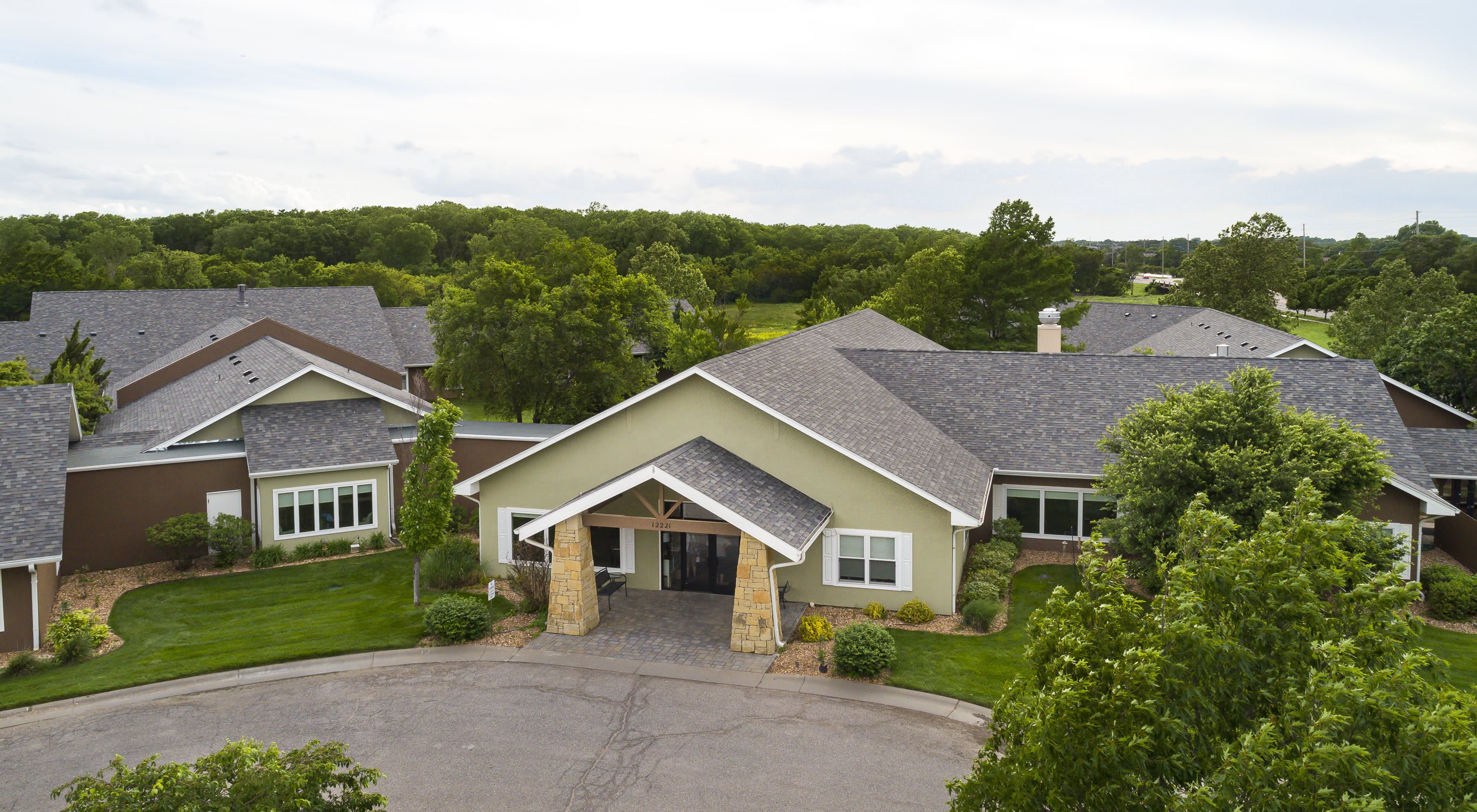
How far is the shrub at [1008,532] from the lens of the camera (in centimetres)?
2666

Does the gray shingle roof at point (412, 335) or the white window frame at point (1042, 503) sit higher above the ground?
the gray shingle roof at point (412, 335)

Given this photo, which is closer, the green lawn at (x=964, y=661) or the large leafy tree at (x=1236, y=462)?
the green lawn at (x=964, y=661)

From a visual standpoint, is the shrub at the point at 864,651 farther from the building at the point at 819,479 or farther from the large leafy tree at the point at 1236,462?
the large leafy tree at the point at 1236,462

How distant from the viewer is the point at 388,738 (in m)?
16.5

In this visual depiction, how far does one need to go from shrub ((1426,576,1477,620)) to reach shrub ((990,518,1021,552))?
973 cm

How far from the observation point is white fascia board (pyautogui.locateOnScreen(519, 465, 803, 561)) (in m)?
19.4

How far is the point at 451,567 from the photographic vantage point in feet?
80.6

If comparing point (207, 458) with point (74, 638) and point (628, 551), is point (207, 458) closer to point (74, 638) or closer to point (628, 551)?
point (74, 638)

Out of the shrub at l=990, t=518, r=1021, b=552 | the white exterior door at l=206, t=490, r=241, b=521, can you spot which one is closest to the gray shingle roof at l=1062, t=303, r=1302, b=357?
the shrub at l=990, t=518, r=1021, b=552

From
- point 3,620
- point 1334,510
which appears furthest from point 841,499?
point 3,620

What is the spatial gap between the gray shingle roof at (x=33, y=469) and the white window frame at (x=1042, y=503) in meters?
23.5

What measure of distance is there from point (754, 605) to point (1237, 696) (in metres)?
12.8

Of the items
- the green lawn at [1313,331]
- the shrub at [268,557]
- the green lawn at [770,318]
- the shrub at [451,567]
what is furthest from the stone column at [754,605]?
the green lawn at [1313,331]

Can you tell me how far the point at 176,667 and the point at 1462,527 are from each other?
3291cm
